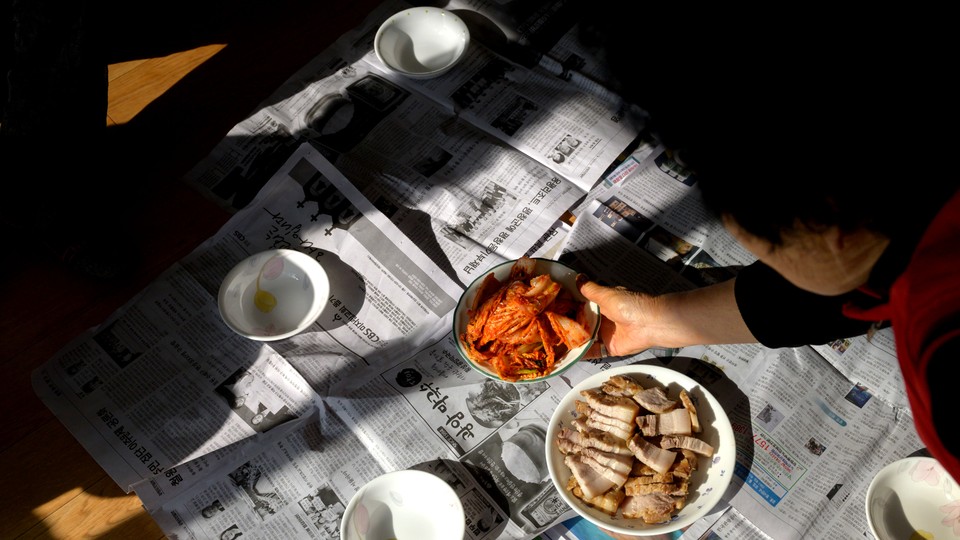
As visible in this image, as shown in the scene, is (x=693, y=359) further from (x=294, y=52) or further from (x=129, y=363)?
(x=294, y=52)

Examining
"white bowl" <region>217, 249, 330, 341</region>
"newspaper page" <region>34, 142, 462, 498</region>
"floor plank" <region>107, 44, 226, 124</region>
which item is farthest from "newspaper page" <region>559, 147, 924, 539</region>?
"floor plank" <region>107, 44, 226, 124</region>

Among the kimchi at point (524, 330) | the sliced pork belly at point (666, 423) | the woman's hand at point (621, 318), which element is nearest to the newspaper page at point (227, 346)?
the kimchi at point (524, 330)

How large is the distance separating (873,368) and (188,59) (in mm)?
1482

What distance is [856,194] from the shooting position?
47 cm

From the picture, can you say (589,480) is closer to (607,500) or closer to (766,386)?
(607,500)

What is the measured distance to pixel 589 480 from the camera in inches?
34.7

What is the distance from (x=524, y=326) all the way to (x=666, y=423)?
244 mm

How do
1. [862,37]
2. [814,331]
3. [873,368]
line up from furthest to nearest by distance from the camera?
1. [873,368]
2. [814,331]
3. [862,37]

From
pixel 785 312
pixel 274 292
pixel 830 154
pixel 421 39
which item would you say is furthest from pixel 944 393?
pixel 421 39

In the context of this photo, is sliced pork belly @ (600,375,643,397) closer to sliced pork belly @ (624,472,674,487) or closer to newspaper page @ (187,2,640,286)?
sliced pork belly @ (624,472,674,487)

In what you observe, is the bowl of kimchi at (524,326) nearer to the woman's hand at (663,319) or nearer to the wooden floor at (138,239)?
the woman's hand at (663,319)

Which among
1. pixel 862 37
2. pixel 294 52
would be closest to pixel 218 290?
pixel 294 52

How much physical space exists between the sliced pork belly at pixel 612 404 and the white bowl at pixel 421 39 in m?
0.77

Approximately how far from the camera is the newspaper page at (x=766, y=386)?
2.99 ft
